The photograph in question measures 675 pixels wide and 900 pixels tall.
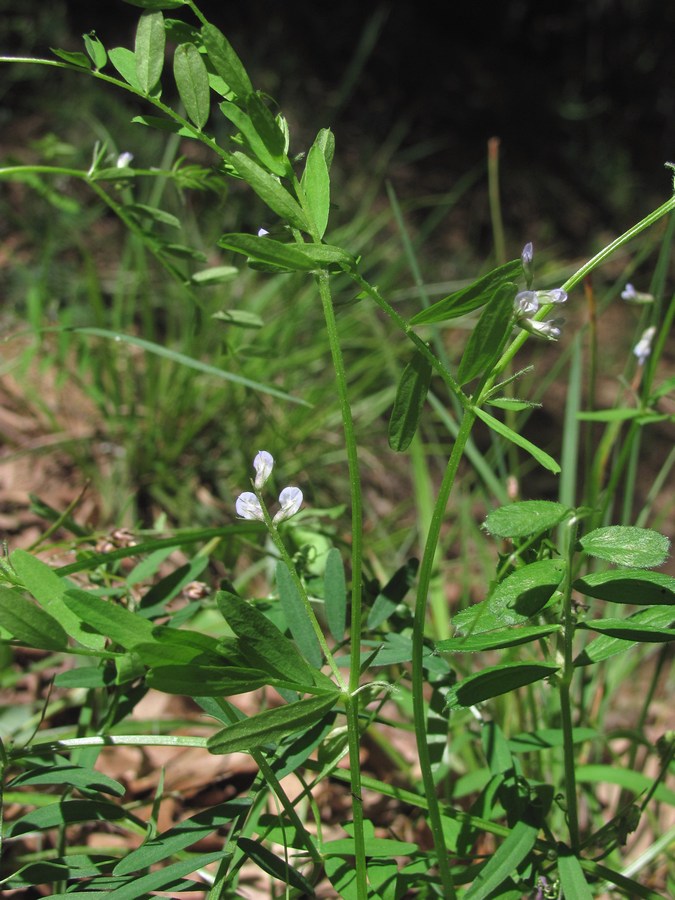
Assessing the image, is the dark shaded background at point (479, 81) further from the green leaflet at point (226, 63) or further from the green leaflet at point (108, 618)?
the green leaflet at point (108, 618)

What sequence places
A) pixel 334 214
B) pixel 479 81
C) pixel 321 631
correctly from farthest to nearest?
pixel 479 81 → pixel 334 214 → pixel 321 631

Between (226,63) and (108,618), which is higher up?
(226,63)

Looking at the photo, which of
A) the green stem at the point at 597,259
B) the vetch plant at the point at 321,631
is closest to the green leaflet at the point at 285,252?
the vetch plant at the point at 321,631

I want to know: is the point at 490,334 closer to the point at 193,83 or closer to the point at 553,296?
the point at 553,296

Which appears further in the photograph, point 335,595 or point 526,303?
point 335,595

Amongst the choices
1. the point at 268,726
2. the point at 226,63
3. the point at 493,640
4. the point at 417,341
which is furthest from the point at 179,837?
the point at 226,63

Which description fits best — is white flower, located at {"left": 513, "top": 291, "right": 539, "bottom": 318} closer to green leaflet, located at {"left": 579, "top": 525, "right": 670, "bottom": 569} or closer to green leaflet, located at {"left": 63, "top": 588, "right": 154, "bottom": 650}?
green leaflet, located at {"left": 579, "top": 525, "right": 670, "bottom": 569}

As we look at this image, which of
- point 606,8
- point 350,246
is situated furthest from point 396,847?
point 606,8

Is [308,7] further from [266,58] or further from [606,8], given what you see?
[606,8]
